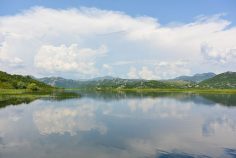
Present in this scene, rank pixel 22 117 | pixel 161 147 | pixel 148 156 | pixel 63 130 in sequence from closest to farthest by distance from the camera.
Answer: pixel 148 156
pixel 161 147
pixel 63 130
pixel 22 117

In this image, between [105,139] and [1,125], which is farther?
[1,125]

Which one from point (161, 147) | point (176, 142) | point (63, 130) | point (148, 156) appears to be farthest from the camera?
point (63, 130)

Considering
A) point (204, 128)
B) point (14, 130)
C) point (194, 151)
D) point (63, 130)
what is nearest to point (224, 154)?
point (194, 151)

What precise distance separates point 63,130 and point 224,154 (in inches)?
1126

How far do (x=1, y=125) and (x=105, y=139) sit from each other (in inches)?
1009

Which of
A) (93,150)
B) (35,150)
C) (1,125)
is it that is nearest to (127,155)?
(93,150)

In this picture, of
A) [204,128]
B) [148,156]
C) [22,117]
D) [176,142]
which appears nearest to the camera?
[148,156]

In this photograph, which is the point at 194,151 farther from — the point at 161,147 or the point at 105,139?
the point at 105,139

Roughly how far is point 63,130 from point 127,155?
2100 cm

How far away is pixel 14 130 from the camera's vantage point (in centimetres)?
5228

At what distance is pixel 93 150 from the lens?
36.9m

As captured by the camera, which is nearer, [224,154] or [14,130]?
[224,154]

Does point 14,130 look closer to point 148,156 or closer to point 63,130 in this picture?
point 63,130

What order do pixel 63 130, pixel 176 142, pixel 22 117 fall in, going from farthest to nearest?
pixel 22 117 → pixel 63 130 → pixel 176 142
